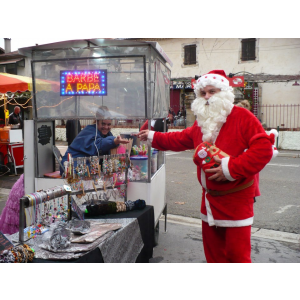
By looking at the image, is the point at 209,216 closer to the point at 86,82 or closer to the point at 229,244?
the point at 229,244

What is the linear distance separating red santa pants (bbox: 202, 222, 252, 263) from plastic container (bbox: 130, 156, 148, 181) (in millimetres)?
1091

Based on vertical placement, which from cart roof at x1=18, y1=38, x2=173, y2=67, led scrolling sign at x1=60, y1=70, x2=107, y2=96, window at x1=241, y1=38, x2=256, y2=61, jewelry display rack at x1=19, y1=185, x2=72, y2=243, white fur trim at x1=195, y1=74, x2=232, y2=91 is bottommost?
jewelry display rack at x1=19, y1=185, x2=72, y2=243

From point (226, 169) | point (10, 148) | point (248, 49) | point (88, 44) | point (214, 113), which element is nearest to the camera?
point (226, 169)

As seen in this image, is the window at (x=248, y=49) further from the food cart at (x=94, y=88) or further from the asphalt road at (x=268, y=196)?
the food cart at (x=94, y=88)

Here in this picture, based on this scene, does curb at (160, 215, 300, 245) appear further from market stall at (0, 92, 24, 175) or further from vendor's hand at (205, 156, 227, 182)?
market stall at (0, 92, 24, 175)

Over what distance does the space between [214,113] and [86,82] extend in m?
1.50

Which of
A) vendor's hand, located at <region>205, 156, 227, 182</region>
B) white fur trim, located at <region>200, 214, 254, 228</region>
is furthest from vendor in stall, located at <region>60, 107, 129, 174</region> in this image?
white fur trim, located at <region>200, 214, 254, 228</region>

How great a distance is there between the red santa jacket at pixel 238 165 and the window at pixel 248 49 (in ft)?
62.5

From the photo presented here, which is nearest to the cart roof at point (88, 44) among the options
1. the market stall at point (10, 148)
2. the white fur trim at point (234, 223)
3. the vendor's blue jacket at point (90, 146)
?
the vendor's blue jacket at point (90, 146)

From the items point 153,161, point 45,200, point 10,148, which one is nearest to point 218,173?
point 45,200

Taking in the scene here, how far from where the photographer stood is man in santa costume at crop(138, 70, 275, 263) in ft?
7.77

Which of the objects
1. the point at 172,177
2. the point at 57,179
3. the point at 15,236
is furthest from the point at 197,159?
the point at 172,177

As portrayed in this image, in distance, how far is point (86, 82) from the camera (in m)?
3.40

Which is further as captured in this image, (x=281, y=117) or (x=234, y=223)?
(x=281, y=117)
